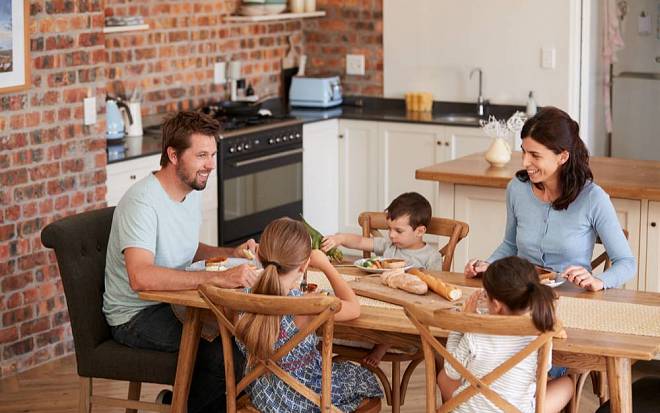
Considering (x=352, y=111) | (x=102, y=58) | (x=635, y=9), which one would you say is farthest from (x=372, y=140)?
(x=102, y=58)

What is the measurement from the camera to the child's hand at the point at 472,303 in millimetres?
3336

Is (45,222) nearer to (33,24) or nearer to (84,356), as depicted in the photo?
(33,24)

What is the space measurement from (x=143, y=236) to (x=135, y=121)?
8.87ft

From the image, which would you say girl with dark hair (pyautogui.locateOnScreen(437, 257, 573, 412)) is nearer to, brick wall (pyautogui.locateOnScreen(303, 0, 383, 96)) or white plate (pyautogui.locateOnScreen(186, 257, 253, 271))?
white plate (pyautogui.locateOnScreen(186, 257, 253, 271))

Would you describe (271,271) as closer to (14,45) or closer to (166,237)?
(166,237)

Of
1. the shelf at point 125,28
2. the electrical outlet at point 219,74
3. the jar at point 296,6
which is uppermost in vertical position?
the jar at point 296,6

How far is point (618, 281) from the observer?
383cm

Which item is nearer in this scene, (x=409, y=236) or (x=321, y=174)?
Answer: (x=409, y=236)

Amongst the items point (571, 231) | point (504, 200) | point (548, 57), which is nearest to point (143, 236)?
point (571, 231)

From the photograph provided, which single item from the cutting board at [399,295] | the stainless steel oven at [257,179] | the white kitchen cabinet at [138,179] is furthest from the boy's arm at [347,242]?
the stainless steel oven at [257,179]

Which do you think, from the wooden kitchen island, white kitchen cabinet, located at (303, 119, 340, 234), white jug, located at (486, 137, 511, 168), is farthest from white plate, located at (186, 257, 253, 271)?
white kitchen cabinet, located at (303, 119, 340, 234)

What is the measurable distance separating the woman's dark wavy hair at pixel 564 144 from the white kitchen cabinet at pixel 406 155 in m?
3.25

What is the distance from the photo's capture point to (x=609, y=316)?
341 centimetres

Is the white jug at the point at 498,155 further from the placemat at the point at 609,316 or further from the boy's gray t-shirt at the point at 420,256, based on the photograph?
the placemat at the point at 609,316
